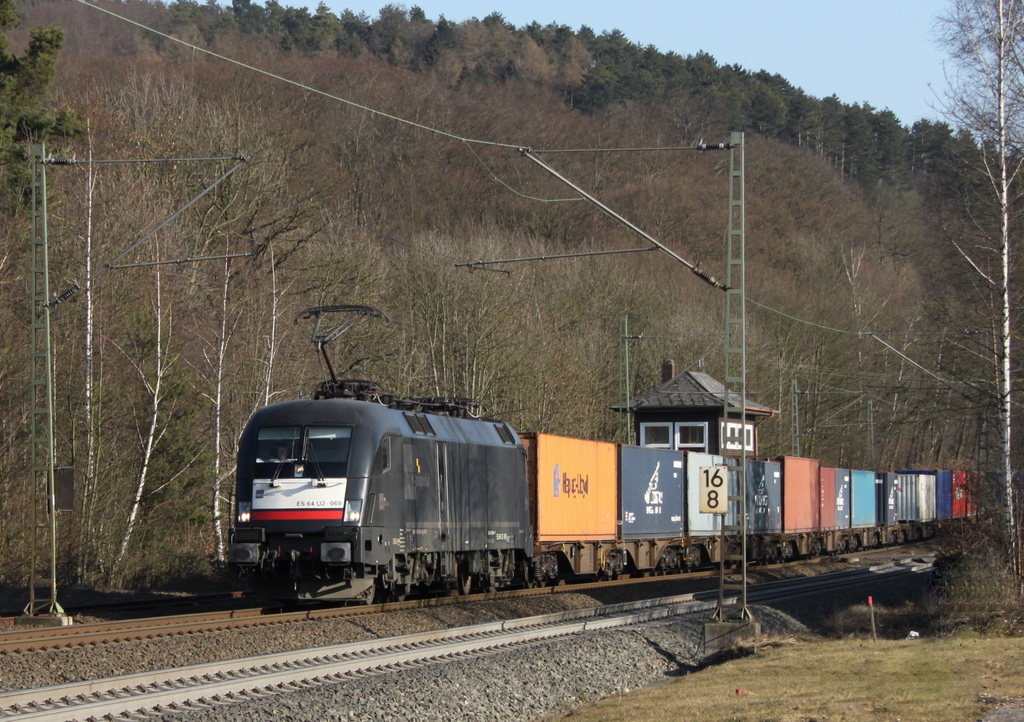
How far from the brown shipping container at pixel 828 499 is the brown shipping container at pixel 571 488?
49.7 feet

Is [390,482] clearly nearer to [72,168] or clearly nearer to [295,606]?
[295,606]

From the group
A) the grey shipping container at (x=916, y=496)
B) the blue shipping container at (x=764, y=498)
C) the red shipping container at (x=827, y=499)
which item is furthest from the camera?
the grey shipping container at (x=916, y=496)

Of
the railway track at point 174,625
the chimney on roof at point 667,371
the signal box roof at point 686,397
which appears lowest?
the railway track at point 174,625

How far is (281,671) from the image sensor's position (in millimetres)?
12328

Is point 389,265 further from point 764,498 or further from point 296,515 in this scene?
point 296,515

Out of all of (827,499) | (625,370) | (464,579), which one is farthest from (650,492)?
(827,499)

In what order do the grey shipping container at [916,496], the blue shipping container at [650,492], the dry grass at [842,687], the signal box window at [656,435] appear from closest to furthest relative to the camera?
the dry grass at [842,687], the blue shipping container at [650,492], the signal box window at [656,435], the grey shipping container at [916,496]

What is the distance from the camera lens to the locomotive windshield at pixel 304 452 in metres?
17.5

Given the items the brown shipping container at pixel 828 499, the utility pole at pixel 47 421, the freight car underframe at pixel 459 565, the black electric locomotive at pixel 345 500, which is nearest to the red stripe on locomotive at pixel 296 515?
the black electric locomotive at pixel 345 500

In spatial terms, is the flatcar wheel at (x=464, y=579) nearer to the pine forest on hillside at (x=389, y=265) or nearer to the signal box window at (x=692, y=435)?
the pine forest on hillside at (x=389, y=265)

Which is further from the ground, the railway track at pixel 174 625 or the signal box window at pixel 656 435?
the signal box window at pixel 656 435

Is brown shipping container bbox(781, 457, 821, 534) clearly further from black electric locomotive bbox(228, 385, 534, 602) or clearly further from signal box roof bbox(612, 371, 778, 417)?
black electric locomotive bbox(228, 385, 534, 602)

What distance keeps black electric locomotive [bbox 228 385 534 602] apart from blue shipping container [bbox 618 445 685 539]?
744 centimetres

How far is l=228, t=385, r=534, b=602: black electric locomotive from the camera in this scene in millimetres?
17141
